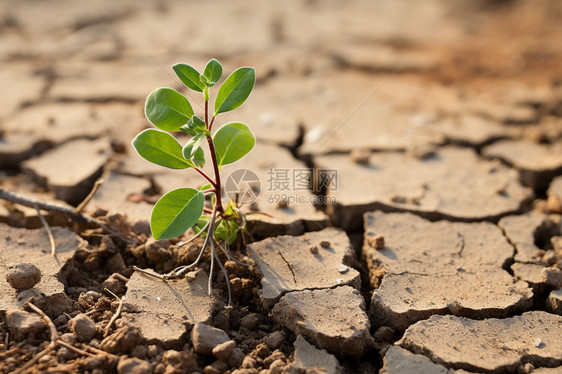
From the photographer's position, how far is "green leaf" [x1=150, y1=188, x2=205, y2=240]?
60.7 inches

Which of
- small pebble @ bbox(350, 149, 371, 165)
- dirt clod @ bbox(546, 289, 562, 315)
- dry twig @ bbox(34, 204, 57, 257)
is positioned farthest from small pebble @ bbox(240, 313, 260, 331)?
small pebble @ bbox(350, 149, 371, 165)

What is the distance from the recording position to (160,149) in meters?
Answer: 1.61

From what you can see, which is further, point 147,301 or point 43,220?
point 43,220

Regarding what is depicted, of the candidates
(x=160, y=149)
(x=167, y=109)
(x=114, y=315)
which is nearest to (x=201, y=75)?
(x=167, y=109)

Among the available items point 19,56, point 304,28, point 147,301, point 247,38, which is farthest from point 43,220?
point 304,28

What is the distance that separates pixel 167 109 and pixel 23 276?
2.34 feet

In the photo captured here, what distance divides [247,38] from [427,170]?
106 inches

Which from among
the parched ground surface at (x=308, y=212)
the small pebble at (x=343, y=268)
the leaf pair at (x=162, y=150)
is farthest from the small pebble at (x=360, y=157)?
the leaf pair at (x=162, y=150)

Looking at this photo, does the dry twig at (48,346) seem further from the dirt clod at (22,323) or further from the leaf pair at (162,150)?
the leaf pair at (162,150)

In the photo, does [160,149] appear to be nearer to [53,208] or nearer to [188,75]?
[188,75]

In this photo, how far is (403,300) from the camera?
175 cm

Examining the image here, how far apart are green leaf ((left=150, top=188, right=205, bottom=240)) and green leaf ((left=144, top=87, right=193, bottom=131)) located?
215 mm

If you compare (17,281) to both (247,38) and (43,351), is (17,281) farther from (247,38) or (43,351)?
(247,38)

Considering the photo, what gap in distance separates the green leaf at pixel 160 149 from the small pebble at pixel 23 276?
20.9 inches
